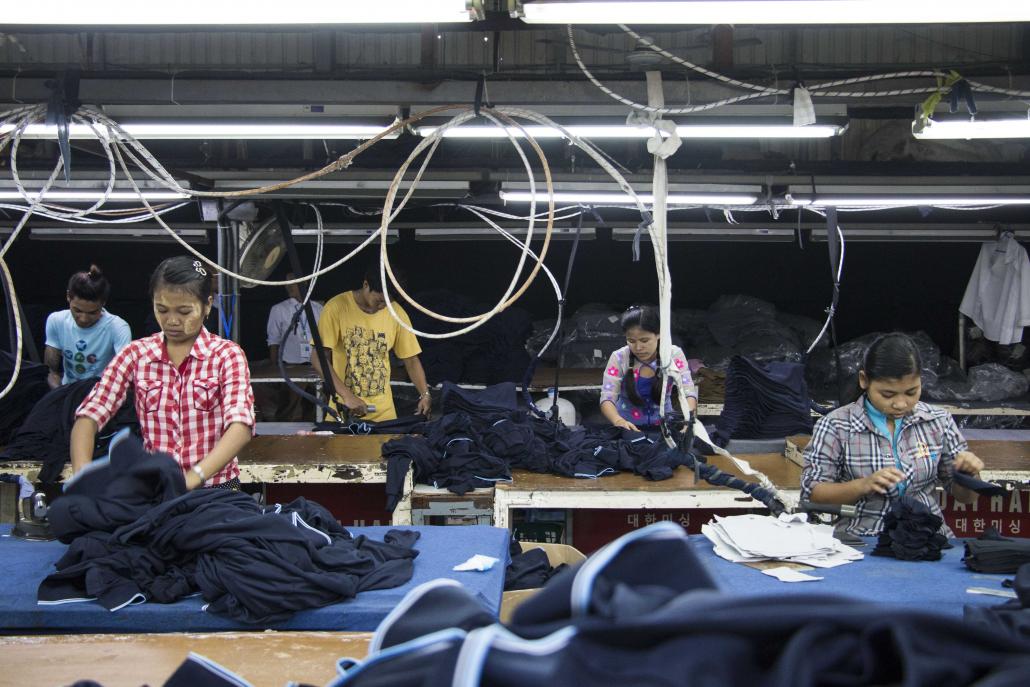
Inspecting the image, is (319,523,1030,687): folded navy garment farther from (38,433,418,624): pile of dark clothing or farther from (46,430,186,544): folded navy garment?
(46,430,186,544): folded navy garment

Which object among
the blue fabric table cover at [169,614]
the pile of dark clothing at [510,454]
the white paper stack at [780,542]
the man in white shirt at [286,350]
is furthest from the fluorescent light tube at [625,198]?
the man in white shirt at [286,350]

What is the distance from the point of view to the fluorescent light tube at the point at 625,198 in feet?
17.3

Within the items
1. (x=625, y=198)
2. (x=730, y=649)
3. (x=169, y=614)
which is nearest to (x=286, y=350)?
(x=625, y=198)

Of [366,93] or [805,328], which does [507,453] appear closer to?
[366,93]

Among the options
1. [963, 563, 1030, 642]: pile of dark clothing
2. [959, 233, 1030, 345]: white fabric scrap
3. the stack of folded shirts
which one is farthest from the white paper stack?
[959, 233, 1030, 345]: white fabric scrap

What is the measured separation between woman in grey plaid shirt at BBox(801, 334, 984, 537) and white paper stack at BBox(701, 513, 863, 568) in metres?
0.30

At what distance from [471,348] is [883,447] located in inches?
203

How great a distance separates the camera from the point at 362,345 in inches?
209

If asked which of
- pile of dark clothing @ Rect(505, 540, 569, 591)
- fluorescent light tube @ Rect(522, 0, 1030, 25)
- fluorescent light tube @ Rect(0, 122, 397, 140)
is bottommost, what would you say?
pile of dark clothing @ Rect(505, 540, 569, 591)

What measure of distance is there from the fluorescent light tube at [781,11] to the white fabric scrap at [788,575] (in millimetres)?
1466

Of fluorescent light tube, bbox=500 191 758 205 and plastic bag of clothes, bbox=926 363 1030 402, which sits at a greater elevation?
fluorescent light tube, bbox=500 191 758 205

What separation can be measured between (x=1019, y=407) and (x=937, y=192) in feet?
8.66

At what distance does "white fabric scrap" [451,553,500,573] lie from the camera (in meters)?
2.49

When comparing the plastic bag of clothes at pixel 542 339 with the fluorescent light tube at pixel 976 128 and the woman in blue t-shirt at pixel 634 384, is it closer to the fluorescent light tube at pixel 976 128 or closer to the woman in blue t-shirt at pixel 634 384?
the woman in blue t-shirt at pixel 634 384
